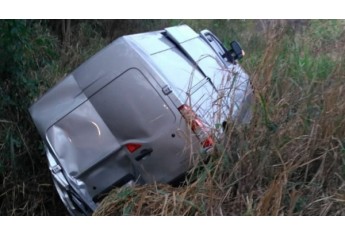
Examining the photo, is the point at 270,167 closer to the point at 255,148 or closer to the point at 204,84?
the point at 255,148

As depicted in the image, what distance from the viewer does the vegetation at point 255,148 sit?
114 inches

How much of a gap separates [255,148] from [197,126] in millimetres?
405

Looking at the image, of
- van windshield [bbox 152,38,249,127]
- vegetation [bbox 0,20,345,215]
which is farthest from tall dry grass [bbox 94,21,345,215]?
van windshield [bbox 152,38,249,127]

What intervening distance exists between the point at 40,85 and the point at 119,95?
1.61 meters

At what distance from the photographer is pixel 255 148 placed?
3072 millimetres

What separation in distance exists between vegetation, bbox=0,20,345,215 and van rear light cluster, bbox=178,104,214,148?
0.32ft

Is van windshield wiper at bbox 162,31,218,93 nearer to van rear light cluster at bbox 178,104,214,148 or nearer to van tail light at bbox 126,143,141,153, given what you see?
van rear light cluster at bbox 178,104,214,148

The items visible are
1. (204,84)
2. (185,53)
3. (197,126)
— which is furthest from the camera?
(185,53)

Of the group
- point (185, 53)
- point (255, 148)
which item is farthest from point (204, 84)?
point (255, 148)

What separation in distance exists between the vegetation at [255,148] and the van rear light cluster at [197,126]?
10cm

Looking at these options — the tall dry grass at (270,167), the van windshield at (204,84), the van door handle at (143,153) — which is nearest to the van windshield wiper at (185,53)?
the van windshield at (204,84)

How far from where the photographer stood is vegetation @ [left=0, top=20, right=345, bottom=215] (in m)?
2.90

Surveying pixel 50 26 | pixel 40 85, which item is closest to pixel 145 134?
pixel 40 85

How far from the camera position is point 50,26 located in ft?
21.9
